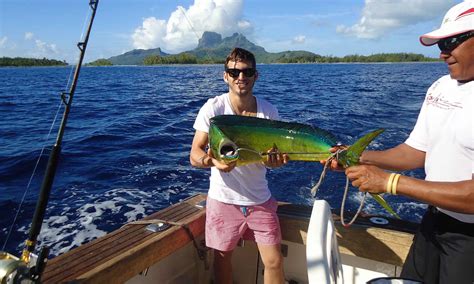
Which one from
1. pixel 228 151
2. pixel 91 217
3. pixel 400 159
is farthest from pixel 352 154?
pixel 91 217

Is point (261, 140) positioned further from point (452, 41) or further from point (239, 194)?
point (452, 41)

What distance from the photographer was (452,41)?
6.35 ft

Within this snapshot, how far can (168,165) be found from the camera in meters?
8.39

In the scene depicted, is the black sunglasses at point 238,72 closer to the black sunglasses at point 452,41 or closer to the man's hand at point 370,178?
the man's hand at point 370,178

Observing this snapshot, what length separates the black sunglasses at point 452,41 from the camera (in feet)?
6.18

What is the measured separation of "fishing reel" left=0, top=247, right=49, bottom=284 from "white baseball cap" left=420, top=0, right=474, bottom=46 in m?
2.31

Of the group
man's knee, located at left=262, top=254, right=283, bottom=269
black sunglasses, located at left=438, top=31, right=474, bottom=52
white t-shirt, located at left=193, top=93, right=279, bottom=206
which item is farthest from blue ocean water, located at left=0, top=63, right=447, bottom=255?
black sunglasses, located at left=438, top=31, right=474, bottom=52

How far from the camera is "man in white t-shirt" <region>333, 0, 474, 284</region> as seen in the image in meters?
1.82

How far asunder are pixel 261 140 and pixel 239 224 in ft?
2.28

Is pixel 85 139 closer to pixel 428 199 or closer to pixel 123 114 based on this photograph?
pixel 123 114

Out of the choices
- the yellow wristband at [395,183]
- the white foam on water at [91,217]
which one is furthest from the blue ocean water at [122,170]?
the yellow wristband at [395,183]

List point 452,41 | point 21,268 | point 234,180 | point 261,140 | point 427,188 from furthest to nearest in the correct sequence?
point 234,180
point 261,140
point 452,41
point 427,188
point 21,268

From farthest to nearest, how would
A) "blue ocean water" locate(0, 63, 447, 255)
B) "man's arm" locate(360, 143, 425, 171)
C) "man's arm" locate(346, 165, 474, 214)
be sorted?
"blue ocean water" locate(0, 63, 447, 255) < "man's arm" locate(360, 143, 425, 171) < "man's arm" locate(346, 165, 474, 214)

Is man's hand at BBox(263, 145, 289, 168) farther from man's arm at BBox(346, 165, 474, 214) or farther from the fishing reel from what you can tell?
the fishing reel
